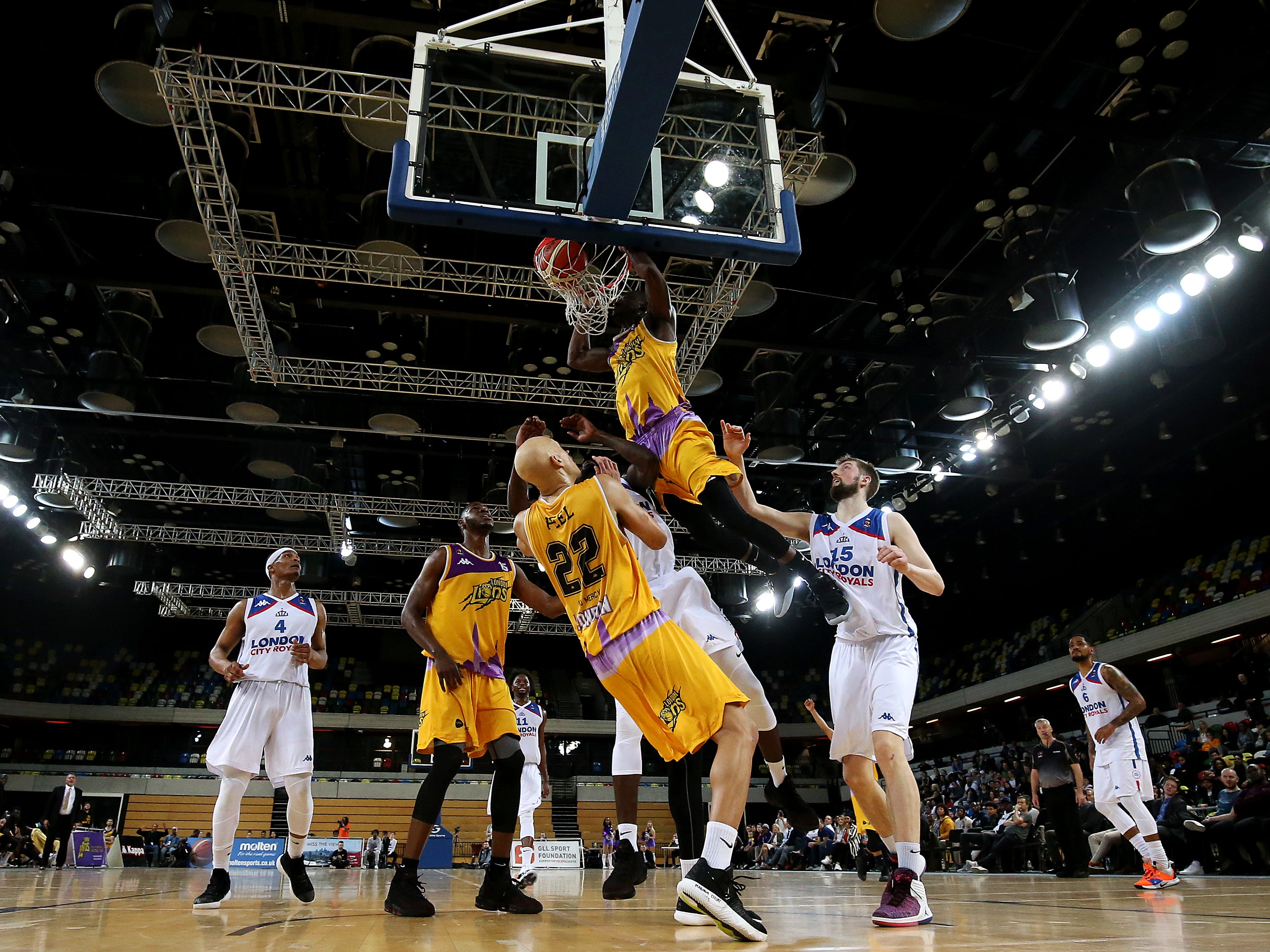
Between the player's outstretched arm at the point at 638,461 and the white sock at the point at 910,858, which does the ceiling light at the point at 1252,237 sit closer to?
the player's outstretched arm at the point at 638,461

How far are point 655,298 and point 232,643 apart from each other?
3.62m

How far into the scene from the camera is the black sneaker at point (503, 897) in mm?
4207

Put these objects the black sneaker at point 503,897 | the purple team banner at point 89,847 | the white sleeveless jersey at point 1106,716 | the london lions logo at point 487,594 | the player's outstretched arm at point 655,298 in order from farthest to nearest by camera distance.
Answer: the purple team banner at point 89,847 < the white sleeveless jersey at point 1106,716 < the london lions logo at point 487,594 < the player's outstretched arm at point 655,298 < the black sneaker at point 503,897

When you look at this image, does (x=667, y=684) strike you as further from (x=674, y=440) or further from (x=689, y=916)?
(x=674, y=440)

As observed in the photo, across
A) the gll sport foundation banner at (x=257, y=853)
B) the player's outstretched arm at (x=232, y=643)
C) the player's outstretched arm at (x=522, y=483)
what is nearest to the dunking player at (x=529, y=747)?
the player's outstretched arm at (x=232, y=643)

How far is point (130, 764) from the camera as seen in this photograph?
26.6 meters

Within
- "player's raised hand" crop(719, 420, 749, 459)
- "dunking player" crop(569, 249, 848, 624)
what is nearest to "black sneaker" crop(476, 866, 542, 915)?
"dunking player" crop(569, 249, 848, 624)

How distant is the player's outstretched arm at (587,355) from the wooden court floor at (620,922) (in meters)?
3.05

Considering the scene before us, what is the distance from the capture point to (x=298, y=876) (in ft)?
17.0

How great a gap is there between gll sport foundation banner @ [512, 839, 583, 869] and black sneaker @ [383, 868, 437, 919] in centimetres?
1266

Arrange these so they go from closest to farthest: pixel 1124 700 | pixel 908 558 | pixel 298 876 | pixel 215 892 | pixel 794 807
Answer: pixel 908 558 < pixel 794 807 < pixel 215 892 < pixel 298 876 < pixel 1124 700

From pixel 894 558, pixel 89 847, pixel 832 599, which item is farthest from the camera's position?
pixel 89 847

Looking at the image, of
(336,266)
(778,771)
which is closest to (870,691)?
(778,771)

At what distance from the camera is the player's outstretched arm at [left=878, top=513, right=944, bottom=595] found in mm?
3982
